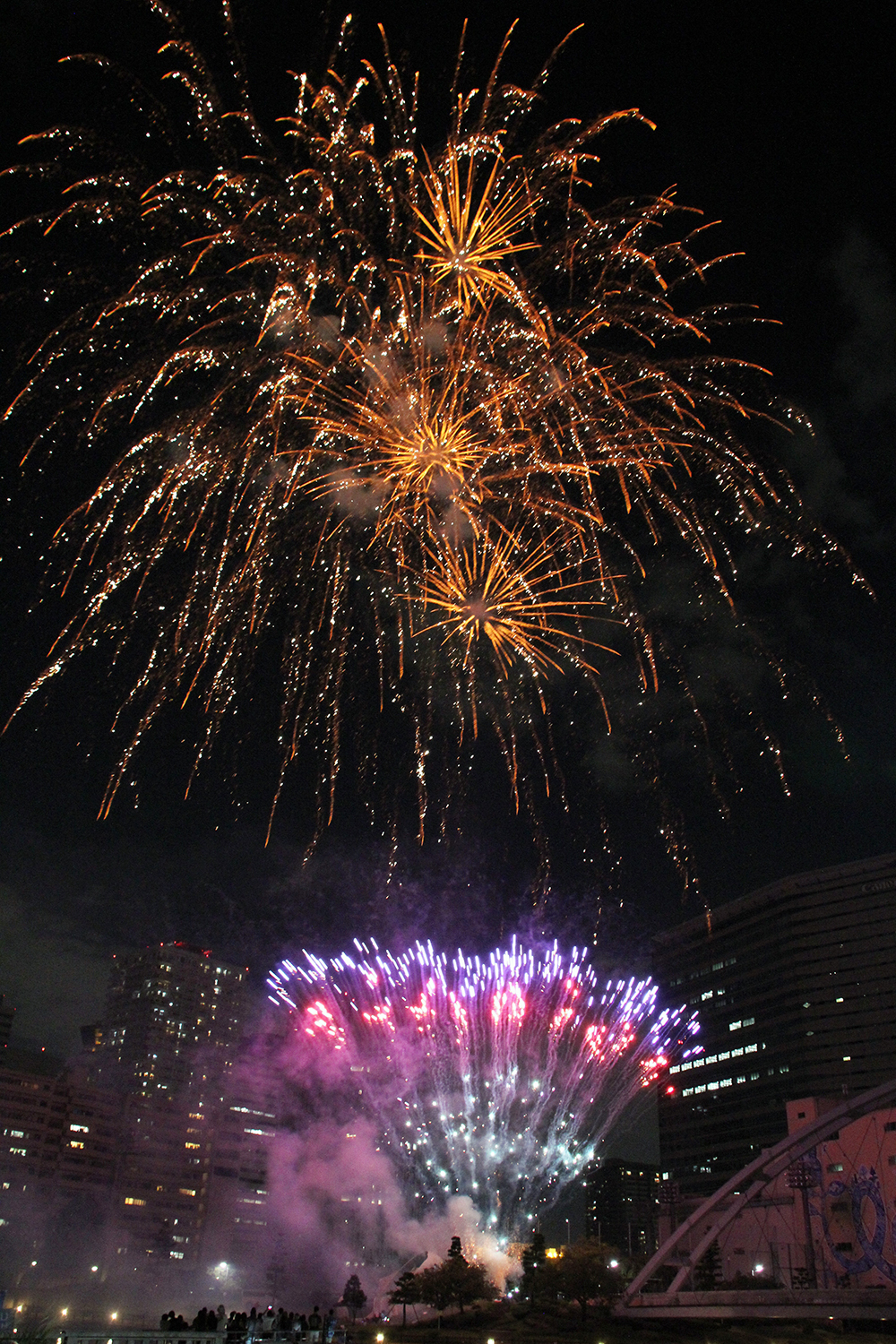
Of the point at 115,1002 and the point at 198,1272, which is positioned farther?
the point at 115,1002

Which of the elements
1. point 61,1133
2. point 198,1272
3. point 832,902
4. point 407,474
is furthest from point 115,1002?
point 407,474

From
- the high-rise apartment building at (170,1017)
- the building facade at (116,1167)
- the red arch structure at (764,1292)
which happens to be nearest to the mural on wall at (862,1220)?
the red arch structure at (764,1292)

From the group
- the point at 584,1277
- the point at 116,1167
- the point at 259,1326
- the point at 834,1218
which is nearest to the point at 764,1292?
the point at 834,1218

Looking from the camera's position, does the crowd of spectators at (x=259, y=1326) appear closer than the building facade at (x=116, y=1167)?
Yes

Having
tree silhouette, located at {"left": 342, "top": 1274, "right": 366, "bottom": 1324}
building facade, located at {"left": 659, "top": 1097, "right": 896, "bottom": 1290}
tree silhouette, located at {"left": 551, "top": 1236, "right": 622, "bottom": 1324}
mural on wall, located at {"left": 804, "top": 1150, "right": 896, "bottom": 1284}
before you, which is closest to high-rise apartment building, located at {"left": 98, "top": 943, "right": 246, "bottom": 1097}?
tree silhouette, located at {"left": 342, "top": 1274, "right": 366, "bottom": 1324}

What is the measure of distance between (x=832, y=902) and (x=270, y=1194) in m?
77.8

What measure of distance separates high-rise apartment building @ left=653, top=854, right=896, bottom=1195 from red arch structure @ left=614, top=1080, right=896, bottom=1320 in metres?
73.0

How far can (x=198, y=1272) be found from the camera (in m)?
76.4

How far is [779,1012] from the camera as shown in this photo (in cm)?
12150

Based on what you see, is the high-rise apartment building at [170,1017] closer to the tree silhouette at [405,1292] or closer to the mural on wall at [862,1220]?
the tree silhouette at [405,1292]

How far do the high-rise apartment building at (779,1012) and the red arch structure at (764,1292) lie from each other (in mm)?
72988

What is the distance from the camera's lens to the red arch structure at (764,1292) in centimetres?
3491

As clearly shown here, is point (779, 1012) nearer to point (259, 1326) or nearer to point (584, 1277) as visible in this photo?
point (584, 1277)

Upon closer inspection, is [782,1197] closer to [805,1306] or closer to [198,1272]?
[805,1306]
